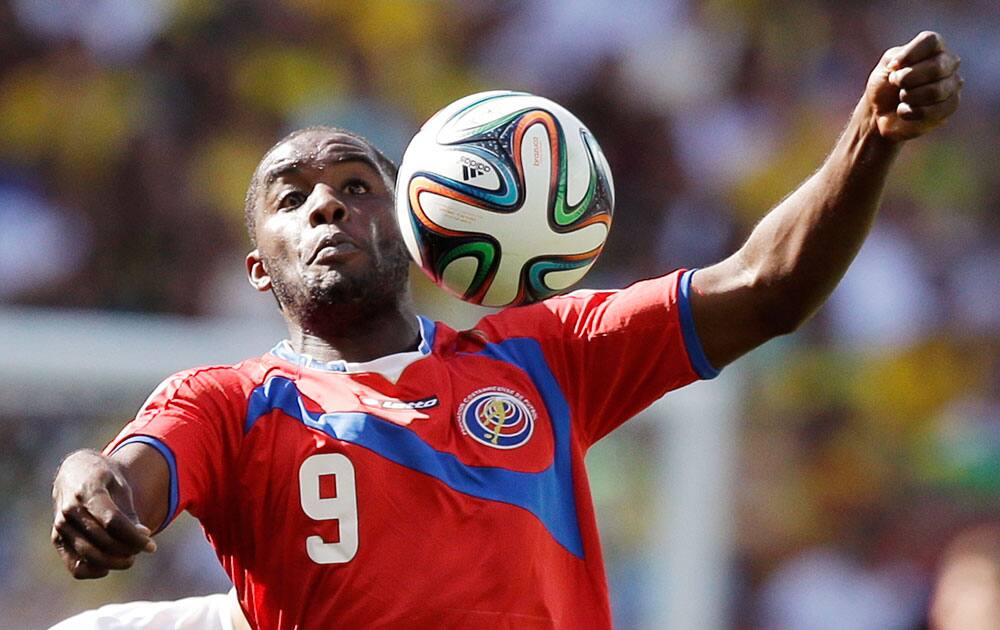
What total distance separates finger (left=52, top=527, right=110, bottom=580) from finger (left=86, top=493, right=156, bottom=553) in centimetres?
7

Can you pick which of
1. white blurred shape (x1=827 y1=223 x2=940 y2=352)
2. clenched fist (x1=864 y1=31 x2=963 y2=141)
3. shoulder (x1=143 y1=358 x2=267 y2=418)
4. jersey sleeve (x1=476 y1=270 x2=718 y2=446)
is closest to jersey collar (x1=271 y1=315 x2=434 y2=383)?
shoulder (x1=143 y1=358 x2=267 y2=418)

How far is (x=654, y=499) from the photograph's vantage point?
847 cm

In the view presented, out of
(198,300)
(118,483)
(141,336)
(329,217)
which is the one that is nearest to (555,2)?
(198,300)

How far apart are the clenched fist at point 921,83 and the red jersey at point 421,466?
0.80 meters

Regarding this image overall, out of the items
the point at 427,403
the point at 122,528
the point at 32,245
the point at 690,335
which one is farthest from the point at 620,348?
the point at 32,245

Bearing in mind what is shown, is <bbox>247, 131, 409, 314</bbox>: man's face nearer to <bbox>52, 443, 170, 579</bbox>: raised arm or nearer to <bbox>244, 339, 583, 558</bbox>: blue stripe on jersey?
<bbox>244, 339, 583, 558</bbox>: blue stripe on jersey

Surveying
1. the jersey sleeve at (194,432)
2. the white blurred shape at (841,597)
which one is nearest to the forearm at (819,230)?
the jersey sleeve at (194,432)

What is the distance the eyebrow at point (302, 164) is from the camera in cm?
446

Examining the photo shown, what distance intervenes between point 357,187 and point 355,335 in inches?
16.7

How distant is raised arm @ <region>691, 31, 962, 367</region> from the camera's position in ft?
12.0

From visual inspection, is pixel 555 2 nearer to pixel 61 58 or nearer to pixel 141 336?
pixel 61 58

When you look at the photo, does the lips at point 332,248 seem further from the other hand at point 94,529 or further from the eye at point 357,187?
the other hand at point 94,529

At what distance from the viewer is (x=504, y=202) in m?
4.17

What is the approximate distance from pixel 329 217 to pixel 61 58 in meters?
5.53
